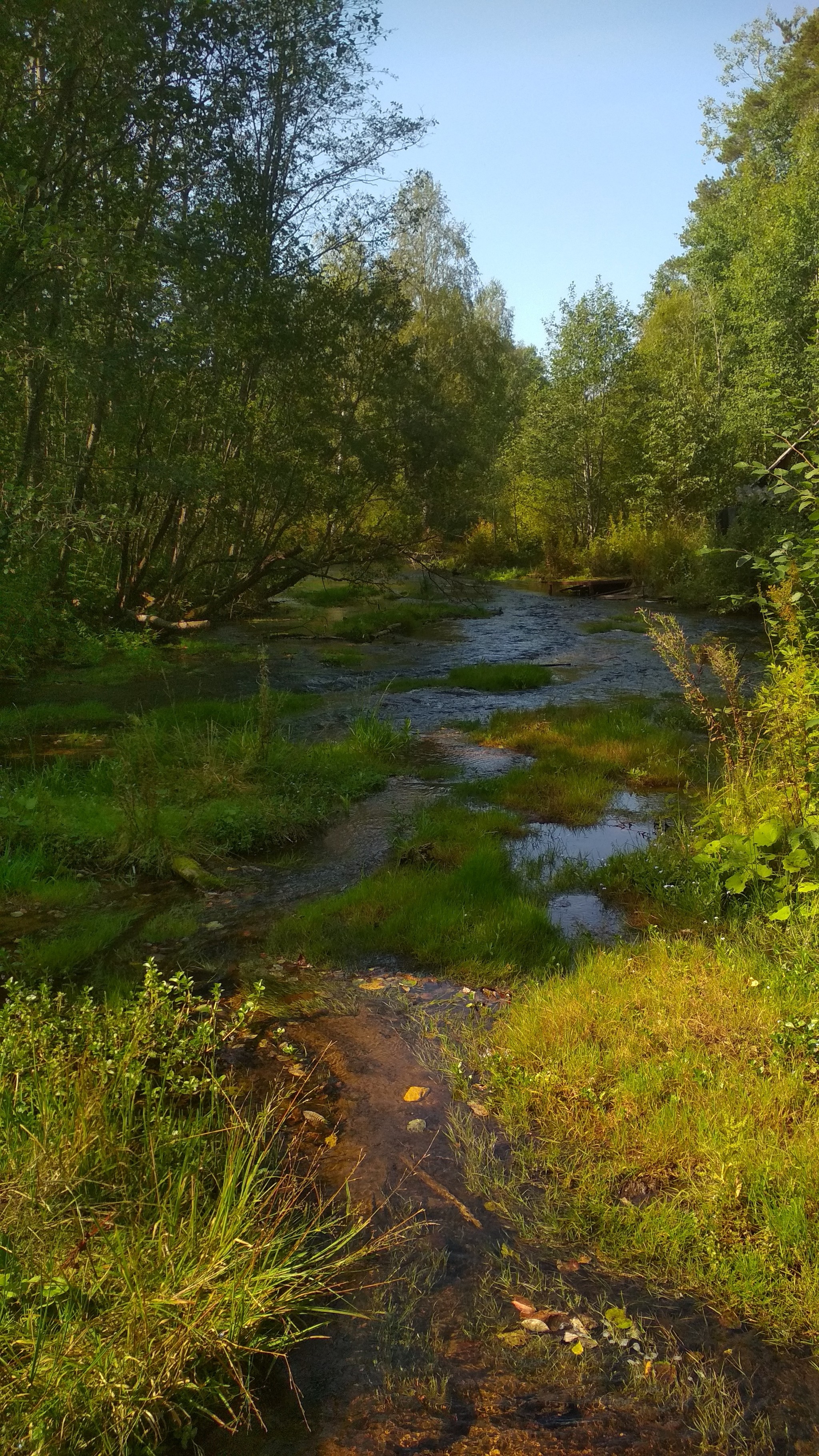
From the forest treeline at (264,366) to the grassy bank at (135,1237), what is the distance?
13.6 ft

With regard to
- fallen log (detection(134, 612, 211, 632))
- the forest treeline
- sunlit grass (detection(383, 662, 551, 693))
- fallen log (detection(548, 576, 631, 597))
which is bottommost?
sunlit grass (detection(383, 662, 551, 693))

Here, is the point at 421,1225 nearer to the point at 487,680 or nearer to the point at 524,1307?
the point at 524,1307

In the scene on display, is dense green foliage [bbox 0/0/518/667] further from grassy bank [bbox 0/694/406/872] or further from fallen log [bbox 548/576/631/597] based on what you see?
fallen log [bbox 548/576/631/597]

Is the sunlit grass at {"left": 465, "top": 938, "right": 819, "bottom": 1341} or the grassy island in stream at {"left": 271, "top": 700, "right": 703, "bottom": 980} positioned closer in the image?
the sunlit grass at {"left": 465, "top": 938, "right": 819, "bottom": 1341}

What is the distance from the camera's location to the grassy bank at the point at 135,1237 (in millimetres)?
2205

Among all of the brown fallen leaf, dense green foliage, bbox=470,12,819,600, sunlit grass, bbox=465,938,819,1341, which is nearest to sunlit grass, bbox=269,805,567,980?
sunlit grass, bbox=465,938,819,1341

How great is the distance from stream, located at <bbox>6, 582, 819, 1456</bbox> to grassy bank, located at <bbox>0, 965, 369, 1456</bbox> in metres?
0.20

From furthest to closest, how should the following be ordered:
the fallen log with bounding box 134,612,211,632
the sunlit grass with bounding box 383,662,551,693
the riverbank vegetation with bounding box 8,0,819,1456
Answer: the fallen log with bounding box 134,612,211,632 < the sunlit grass with bounding box 383,662,551,693 < the riverbank vegetation with bounding box 8,0,819,1456

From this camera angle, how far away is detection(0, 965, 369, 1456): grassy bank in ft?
7.23

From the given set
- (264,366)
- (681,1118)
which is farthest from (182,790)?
(264,366)

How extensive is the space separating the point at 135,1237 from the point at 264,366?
17.9m

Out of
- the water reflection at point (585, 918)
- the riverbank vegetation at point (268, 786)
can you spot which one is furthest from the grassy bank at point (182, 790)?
the water reflection at point (585, 918)

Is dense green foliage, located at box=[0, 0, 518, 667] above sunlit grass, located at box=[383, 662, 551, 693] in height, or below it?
above

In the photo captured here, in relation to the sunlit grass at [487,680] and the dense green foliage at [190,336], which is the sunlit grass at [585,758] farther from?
the dense green foliage at [190,336]
